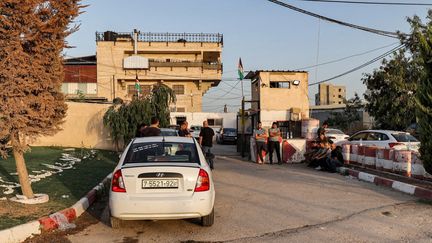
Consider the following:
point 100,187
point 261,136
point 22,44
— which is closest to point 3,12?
point 22,44

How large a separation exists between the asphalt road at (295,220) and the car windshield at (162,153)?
1086mm

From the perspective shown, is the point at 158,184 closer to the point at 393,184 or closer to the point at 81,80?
the point at 393,184

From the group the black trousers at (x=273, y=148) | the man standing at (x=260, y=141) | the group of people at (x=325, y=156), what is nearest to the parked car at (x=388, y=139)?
the group of people at (x=325, y=156)

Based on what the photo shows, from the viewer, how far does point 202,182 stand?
6926 mm

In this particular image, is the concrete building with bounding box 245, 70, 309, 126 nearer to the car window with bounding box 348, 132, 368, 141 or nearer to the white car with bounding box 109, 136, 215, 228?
the car window with bounding box 348, 132, 368, 141

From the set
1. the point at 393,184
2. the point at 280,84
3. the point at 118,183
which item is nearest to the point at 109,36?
the point at 280,84

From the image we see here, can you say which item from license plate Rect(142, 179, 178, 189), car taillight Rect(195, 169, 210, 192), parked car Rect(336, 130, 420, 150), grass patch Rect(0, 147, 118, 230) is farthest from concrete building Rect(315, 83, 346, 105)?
license plate Rect(142, 179, 178, 189)

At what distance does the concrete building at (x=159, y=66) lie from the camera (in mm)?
51062

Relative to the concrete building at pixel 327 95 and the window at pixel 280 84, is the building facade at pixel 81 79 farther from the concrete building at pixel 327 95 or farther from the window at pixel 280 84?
the concrete building at pixel 327 95

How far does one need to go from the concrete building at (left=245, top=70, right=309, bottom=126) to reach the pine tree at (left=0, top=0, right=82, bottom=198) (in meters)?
24.0

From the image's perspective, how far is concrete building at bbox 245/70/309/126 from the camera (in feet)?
109

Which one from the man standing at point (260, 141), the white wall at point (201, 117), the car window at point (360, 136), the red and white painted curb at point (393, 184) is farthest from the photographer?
the white wall at point (201, 117)

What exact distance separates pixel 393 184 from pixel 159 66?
4185 cm

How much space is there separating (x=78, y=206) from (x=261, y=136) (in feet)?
36.7
